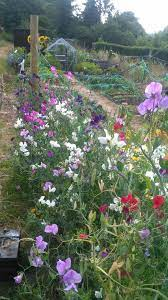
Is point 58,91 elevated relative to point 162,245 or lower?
elevated

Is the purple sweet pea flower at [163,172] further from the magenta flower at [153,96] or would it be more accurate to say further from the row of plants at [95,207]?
the magenta flower at [153,96]

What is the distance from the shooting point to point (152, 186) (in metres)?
2.03

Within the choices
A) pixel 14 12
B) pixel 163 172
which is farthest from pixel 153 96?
pixel 14 12

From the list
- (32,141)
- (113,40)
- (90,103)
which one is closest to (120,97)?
(90,103)

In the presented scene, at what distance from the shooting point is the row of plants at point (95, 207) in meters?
1.71

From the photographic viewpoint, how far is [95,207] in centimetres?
300

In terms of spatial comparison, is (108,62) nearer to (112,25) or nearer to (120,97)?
(120,97)

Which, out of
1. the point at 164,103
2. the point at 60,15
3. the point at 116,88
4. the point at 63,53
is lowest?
the point at 164,103

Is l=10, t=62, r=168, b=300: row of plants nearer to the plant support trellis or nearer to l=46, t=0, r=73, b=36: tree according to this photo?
the plant support trellis

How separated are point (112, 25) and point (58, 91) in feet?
118

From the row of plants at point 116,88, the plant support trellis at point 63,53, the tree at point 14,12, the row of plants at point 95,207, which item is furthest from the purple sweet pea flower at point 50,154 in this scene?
the tree at point 14,12

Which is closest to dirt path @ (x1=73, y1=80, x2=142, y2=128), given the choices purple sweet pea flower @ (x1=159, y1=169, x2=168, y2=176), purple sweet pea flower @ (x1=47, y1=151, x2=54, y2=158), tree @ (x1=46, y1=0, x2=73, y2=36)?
purple sweet pea flower @ (x1=47, y1=151, x2=54, y2=158)

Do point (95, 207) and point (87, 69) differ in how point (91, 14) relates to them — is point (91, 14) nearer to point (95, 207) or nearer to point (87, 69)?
point (87, 69)

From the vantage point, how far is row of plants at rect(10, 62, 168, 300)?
1.71 m
